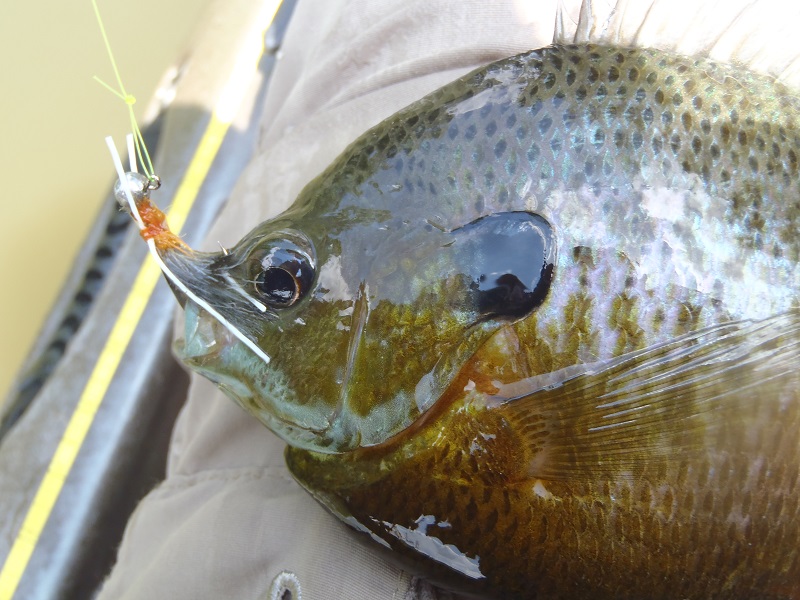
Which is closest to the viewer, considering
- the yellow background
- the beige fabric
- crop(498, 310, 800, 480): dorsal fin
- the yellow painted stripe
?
crop(498, 310, 800, 480): dorsal fin

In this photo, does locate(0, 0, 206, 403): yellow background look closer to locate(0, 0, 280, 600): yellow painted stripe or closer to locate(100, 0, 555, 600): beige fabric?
locate(0, 0, 280, 600): yellow painted stripe

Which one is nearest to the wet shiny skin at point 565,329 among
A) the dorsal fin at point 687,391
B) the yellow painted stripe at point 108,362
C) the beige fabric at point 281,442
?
the dorsal fin at point 687,391

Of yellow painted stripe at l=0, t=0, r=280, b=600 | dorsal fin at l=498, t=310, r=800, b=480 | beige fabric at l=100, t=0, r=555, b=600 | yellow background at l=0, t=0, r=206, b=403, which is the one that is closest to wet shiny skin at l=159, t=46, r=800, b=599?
dorsal fin at l=498, t=310, r=800, b=480

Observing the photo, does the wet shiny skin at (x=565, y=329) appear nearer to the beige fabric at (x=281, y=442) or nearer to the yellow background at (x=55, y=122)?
the beige fabric at (x=281, y=442)

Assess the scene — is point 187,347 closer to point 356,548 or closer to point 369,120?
point 356,548

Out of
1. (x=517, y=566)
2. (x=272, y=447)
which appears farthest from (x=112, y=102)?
(x=517, y=566)

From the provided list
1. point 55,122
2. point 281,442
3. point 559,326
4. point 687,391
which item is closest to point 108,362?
point 281,442

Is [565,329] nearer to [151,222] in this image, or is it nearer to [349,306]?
[349,306]
